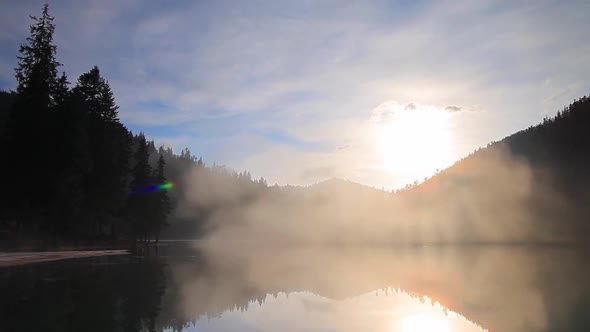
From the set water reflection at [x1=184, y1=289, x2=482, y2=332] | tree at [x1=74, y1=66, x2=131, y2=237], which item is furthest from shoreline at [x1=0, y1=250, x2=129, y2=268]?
water reflection at [x1=184, y1=289, x2=482, y2=332]

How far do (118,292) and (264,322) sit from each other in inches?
317

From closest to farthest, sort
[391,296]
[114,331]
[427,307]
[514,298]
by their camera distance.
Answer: [114,331] → [427,307] → [514,298] → [391,296]

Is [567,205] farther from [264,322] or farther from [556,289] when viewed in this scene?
[264,322]

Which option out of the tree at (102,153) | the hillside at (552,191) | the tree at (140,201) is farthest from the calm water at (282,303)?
Answer: the hillside at (552,191)

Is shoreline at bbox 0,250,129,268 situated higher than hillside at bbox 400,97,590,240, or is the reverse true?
hillside at bbox 400,97,590,240

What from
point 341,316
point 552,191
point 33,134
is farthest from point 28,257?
point 552,191

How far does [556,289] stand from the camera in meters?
24.8

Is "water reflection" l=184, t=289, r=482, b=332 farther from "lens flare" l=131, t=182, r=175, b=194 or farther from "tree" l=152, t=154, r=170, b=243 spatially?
"tree" l=152, t=154, r=170, b=243

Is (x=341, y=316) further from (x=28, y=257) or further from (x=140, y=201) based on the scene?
(x=140, y=201)

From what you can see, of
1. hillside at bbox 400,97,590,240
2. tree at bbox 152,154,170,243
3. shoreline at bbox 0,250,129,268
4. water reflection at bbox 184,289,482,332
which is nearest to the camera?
water reflection at bbox 184,289,482,332

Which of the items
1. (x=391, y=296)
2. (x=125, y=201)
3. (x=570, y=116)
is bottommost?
(x=391, y=296)

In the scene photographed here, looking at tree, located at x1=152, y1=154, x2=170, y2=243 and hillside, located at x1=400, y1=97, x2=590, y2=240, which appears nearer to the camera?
tree, located at x1=152, y1=154, x2=170, y2=243

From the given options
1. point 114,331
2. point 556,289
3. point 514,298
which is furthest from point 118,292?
point 556,289

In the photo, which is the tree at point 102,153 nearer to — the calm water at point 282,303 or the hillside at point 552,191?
the calm water at point 282,303
